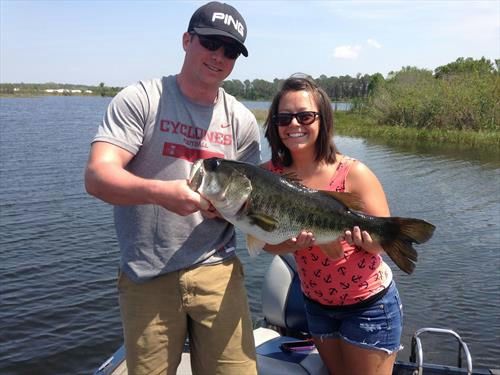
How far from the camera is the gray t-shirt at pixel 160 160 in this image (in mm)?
3389

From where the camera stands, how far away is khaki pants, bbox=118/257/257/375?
11.5 feet

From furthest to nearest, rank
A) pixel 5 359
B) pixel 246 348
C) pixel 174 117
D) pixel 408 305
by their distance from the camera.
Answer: pixel 408 305
pixel 5 359
pixel 246 348
pixel 174 117

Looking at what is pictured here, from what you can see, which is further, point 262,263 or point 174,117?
point 262,263

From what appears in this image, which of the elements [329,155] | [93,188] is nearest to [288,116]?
[329,155]

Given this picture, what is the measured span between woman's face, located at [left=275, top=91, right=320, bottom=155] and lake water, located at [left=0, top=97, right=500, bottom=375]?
6341mm

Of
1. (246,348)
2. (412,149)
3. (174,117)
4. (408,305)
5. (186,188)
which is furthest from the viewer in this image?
(412,149)

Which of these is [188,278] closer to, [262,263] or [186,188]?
[186,188]

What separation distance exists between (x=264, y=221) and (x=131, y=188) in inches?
41.7

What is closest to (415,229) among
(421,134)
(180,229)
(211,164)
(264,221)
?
(264,221)

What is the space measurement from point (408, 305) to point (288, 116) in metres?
9.08

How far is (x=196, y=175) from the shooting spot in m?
3.27

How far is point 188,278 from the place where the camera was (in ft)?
11.5

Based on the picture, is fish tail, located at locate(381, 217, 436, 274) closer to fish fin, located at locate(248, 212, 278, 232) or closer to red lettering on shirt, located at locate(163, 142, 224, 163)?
fish fin, located at locate(248, 212, 278, 232)

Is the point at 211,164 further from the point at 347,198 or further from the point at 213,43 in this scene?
the point at 347,198
